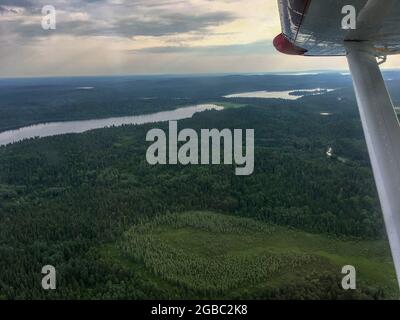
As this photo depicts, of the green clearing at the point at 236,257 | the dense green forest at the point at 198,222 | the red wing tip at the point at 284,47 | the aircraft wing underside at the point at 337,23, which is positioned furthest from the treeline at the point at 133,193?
the aircraft wing underside at the point at 337,23

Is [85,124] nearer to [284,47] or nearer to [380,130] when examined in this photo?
[284,47]

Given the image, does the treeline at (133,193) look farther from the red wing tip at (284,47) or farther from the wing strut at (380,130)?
the wing strut at (380,130)

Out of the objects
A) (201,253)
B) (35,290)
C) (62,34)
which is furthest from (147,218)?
(62,34)

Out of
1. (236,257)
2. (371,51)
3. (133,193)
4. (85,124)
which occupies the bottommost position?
(236,257)

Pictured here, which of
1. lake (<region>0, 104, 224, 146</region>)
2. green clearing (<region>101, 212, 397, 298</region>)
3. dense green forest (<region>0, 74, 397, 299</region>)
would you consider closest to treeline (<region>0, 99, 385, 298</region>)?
dense green forest (<region>0, 74, 397, 299</region>)

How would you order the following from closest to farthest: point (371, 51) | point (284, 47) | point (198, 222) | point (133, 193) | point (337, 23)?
1. point (337, 23)
2. point (371, 51)
3. point (284, 47)
4. point (198, 222)
5. point (133, 193)

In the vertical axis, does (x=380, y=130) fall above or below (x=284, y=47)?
below

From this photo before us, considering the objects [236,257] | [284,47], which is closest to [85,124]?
[236,257]
